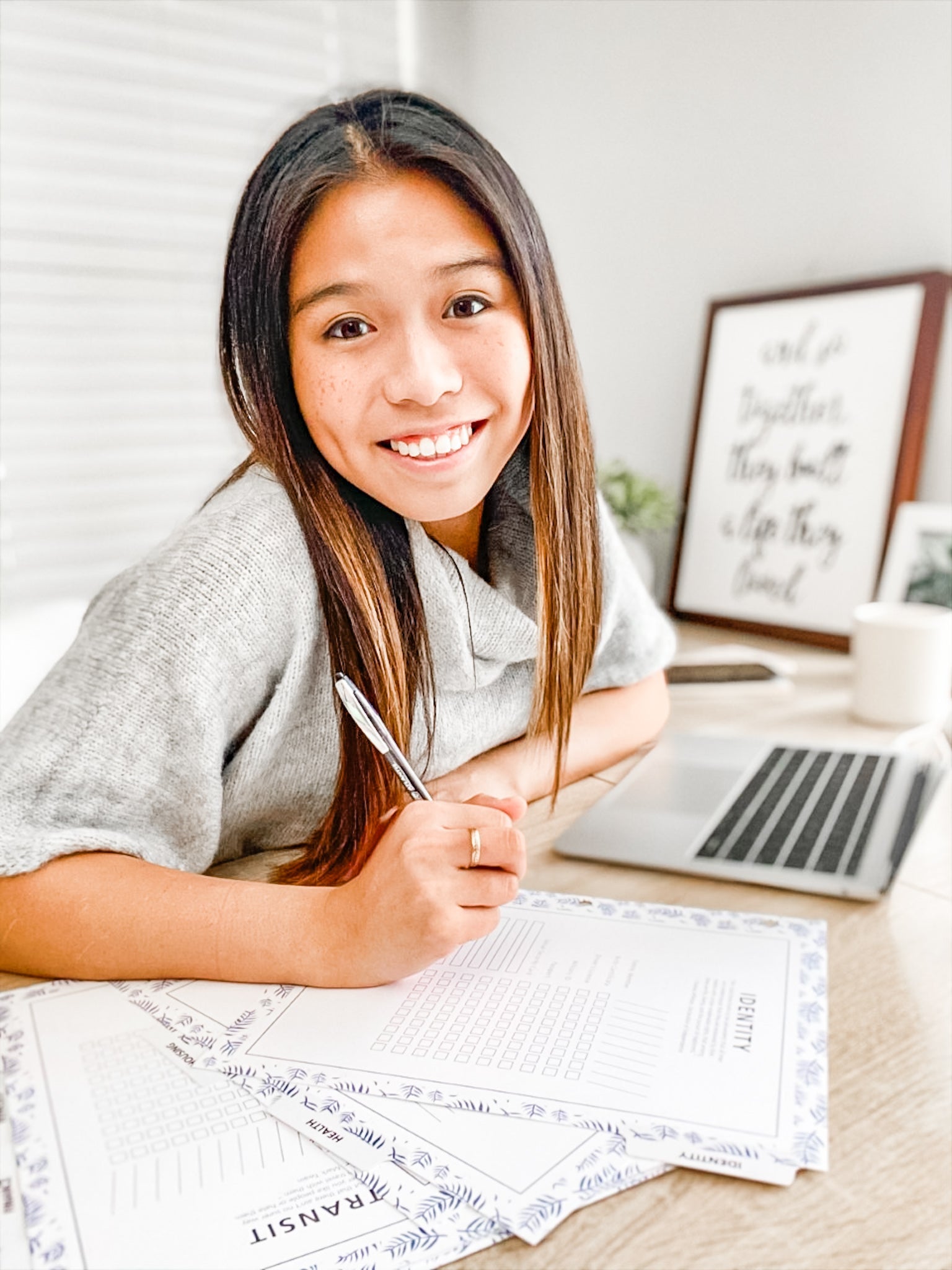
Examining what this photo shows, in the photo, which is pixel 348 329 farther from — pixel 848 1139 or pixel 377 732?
pixel 848 1139

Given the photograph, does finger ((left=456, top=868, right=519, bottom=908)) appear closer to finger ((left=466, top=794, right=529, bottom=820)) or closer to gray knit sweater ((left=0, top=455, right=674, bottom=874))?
finger ((left=466, top=794, right=529, bottom=820))

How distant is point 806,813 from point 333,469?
404mm

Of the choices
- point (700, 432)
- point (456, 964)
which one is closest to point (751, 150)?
point (700, 432)

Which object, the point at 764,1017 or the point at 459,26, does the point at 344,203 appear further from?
the point at 459,26

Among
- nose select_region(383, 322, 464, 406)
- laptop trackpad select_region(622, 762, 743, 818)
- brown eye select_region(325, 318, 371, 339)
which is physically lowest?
laptop trackpad select_region(622, 762, 743, 818)

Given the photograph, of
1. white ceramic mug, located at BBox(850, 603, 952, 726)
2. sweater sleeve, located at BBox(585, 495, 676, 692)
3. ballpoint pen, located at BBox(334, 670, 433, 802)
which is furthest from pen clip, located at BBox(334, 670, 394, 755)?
white ceramic mug, located at BBox(850, 603, 952, 726)

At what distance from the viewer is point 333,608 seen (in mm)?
689

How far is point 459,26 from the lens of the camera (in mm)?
1551

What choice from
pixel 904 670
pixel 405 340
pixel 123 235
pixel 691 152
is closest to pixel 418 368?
pixel 405 340

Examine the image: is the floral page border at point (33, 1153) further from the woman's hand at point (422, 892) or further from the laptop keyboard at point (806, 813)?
the laptop keyboard at point (806, 813)

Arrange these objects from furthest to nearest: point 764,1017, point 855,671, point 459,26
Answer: point 459,26
point 855,671
point 764,1017

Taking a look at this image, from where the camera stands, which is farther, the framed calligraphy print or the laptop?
the framed calligraphy print

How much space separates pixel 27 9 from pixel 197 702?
127 cm

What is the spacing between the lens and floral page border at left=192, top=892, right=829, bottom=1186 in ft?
1.32
